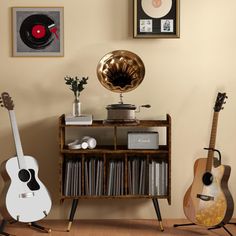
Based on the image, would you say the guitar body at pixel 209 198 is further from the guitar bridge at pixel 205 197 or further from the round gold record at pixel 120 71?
the round gold record at pixel 120 71

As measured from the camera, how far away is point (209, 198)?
3789 mm

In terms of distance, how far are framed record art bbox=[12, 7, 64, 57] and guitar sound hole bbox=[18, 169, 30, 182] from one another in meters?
0.87

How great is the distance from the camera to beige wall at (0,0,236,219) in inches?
162

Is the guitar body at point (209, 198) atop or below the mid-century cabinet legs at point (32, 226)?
atop

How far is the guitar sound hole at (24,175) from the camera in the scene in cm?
377

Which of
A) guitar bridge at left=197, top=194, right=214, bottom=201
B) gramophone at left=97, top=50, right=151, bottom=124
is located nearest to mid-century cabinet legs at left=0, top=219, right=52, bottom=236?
gramophone at left=97, top=50, right=151, bottom=124

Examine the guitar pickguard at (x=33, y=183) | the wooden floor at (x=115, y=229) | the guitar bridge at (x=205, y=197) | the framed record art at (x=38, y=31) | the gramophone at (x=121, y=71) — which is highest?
the framed record art at (x=38, y=31)

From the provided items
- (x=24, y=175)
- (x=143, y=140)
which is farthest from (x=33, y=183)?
(x=143, y=140)

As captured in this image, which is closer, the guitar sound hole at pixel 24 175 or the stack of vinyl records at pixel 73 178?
the guitar sound hole at pixel 24 175

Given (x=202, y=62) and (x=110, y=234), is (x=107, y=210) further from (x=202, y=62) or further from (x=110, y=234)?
(x=202, y=62)

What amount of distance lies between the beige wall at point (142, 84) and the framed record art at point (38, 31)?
0.16 ft

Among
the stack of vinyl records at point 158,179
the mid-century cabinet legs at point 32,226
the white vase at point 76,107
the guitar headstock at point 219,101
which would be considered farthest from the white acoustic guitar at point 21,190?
the guitar headstock at point 219,101

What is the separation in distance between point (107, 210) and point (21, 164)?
82 cm

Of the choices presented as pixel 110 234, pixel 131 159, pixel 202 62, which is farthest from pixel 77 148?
pixel 202 62
